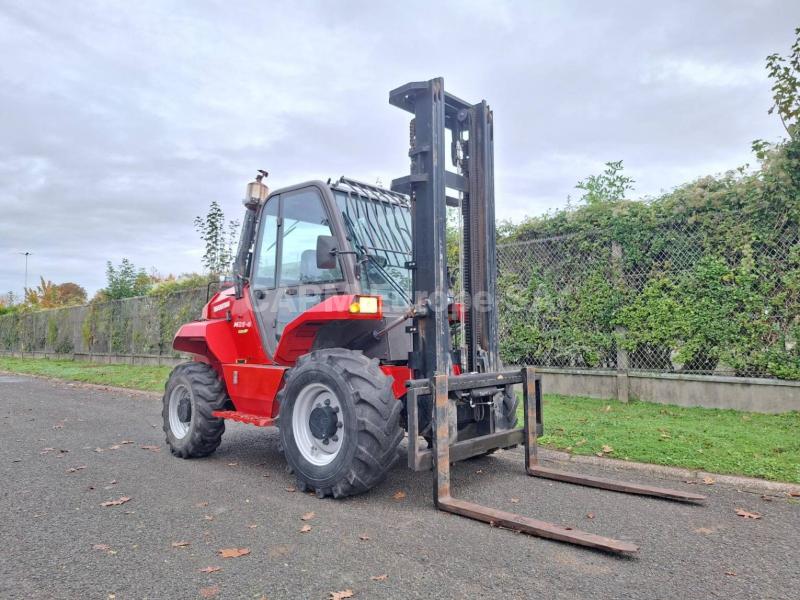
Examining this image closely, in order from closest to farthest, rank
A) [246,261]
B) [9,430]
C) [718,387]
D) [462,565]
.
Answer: [462,565] < [246,261] < [718,387] < [9,430]

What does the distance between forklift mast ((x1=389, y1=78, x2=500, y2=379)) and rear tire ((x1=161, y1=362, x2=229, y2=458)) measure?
2.38m

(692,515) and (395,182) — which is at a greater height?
(395,182)

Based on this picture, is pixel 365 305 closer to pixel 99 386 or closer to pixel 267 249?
pixel 267 249

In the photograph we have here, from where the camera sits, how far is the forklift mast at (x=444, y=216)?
460cm

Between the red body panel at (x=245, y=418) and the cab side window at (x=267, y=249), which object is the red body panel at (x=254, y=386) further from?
the cab side window at (x=267, y=249)

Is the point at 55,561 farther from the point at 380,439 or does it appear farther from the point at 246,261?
the point at 246,261

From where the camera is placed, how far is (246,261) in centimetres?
600

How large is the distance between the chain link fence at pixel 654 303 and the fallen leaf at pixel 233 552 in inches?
244

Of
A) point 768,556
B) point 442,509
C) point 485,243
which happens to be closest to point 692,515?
point 768,556

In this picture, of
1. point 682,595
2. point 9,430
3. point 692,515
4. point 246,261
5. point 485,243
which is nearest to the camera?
point 682,595

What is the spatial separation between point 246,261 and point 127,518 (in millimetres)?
2790

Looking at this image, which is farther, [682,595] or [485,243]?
[485,243]

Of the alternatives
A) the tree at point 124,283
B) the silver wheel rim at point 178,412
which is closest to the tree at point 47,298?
the tree at point 124,283

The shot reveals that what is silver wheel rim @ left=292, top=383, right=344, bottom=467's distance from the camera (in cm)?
458
